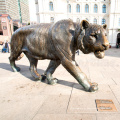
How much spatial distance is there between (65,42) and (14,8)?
318 ft

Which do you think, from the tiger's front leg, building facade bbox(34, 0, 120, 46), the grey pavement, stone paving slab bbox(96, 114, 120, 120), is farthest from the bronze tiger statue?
building facade bbox(34, 0, 120, 46)

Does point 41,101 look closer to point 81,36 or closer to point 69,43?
point 69,43

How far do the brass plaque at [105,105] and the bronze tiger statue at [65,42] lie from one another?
37 cm

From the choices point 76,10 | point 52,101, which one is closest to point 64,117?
point 52,101

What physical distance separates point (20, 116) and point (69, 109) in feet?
2.63

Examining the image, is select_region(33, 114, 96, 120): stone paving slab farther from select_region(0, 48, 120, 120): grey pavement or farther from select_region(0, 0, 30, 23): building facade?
select_region(0, 0, 30, 23): building facade

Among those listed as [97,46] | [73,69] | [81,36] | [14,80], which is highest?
[81,36]

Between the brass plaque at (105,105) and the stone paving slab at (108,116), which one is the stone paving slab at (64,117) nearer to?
the stone paving slab at (108,116)

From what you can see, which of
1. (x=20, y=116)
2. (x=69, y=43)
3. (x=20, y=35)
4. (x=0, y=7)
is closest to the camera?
(x=20, y=116)

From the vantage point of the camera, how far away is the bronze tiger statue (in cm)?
210

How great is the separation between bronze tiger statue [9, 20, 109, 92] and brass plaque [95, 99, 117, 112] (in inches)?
14.4

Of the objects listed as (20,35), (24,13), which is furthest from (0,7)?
(20,35)

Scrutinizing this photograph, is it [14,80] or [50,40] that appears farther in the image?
[14,80]

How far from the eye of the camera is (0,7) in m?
71.0
